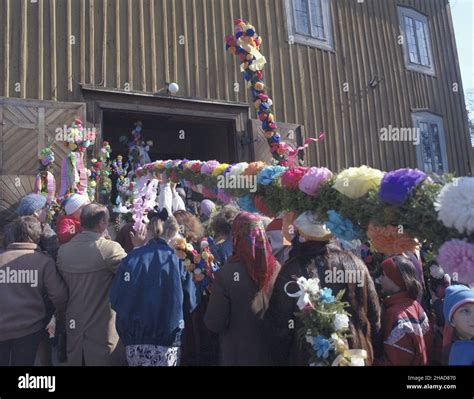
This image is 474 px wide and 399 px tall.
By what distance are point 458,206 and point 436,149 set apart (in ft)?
37.0

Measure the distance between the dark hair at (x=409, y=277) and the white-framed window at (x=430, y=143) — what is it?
9.57 meters

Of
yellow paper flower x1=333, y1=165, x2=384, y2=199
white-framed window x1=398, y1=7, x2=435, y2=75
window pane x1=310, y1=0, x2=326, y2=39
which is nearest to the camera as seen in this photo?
yellow paper flower x1=333, y1=165, x2=384, y2=199

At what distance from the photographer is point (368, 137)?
10773 millimetres

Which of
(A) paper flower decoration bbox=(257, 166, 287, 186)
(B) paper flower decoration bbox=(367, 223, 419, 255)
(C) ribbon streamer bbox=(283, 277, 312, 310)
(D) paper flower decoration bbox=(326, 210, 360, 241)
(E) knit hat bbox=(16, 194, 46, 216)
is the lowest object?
(C) ribbon streamer bbox=(283, 277, 312, 310)

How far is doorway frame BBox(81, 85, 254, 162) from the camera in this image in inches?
291

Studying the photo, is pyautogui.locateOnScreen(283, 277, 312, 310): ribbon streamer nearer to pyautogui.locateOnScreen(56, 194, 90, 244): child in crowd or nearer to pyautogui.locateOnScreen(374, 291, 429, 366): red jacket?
pyautogui.locateOnScreen(374, 291, 429, 366): red jacket

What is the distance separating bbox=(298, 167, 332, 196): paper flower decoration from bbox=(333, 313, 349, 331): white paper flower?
709 mm

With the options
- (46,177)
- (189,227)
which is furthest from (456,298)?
(46,177)

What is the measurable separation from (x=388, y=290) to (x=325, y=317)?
2.59 ft

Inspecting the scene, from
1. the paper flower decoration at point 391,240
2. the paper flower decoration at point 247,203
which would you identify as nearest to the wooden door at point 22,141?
the paper flower decoration at point 247,203

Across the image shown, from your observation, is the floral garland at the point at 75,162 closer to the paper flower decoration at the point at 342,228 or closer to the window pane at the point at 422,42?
the paper flower decoration at the point at 342,228

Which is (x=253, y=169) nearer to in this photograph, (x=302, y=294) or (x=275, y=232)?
(x=275, y=232)

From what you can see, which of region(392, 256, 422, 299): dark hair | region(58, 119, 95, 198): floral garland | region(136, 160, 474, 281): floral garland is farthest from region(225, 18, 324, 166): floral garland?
region(58, 119, 95, 198): floral garland

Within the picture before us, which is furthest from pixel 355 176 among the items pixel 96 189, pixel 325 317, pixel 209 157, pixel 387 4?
pixel 387 4
